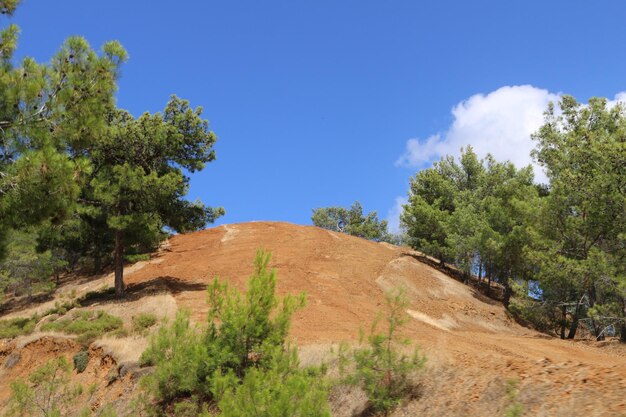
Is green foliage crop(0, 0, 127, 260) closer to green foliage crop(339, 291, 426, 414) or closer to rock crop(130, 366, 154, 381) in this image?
rock crop(130, 366, 154, 381)

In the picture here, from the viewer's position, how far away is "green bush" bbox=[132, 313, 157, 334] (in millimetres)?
18278

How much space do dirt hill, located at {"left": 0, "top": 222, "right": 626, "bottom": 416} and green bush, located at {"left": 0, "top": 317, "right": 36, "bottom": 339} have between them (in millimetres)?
705

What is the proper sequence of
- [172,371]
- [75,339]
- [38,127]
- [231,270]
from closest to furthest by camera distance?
1. [38,127]
2. [172,371]
3. [75,339]
4. [231,270]

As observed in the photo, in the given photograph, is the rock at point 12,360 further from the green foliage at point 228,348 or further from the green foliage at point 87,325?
the green foliage at point 228,348

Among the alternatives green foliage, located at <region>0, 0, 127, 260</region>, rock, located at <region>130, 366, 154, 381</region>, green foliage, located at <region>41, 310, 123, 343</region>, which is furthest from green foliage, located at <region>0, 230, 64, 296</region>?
green foliage, located at <region>0, 0, 127, 260</region>

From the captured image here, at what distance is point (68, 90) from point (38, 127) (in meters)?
1.01

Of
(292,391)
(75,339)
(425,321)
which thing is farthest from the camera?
(425,321)

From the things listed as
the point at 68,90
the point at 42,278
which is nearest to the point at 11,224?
the point at 68,90

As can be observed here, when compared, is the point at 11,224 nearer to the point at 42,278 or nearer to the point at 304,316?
the point at 304,316

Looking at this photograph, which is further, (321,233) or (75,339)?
(321,233)

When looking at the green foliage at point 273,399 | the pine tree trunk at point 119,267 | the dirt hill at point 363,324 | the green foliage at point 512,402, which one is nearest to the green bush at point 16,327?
the dirt hill at point 363,324

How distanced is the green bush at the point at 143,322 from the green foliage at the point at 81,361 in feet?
6.20

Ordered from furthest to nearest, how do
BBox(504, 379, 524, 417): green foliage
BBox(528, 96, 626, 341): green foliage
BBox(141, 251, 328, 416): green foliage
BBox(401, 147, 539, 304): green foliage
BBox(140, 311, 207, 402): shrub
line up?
BBox(401, 147, 539, 304): green foliage, BBox(528, 96, 626, 341): green foliage, BBox(140, 311, 207, 402): shrub, BBox(141, 251, 328, 416): green foliage, BBox(504, 379, 524, 417): green foliage

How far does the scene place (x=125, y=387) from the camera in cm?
1407
